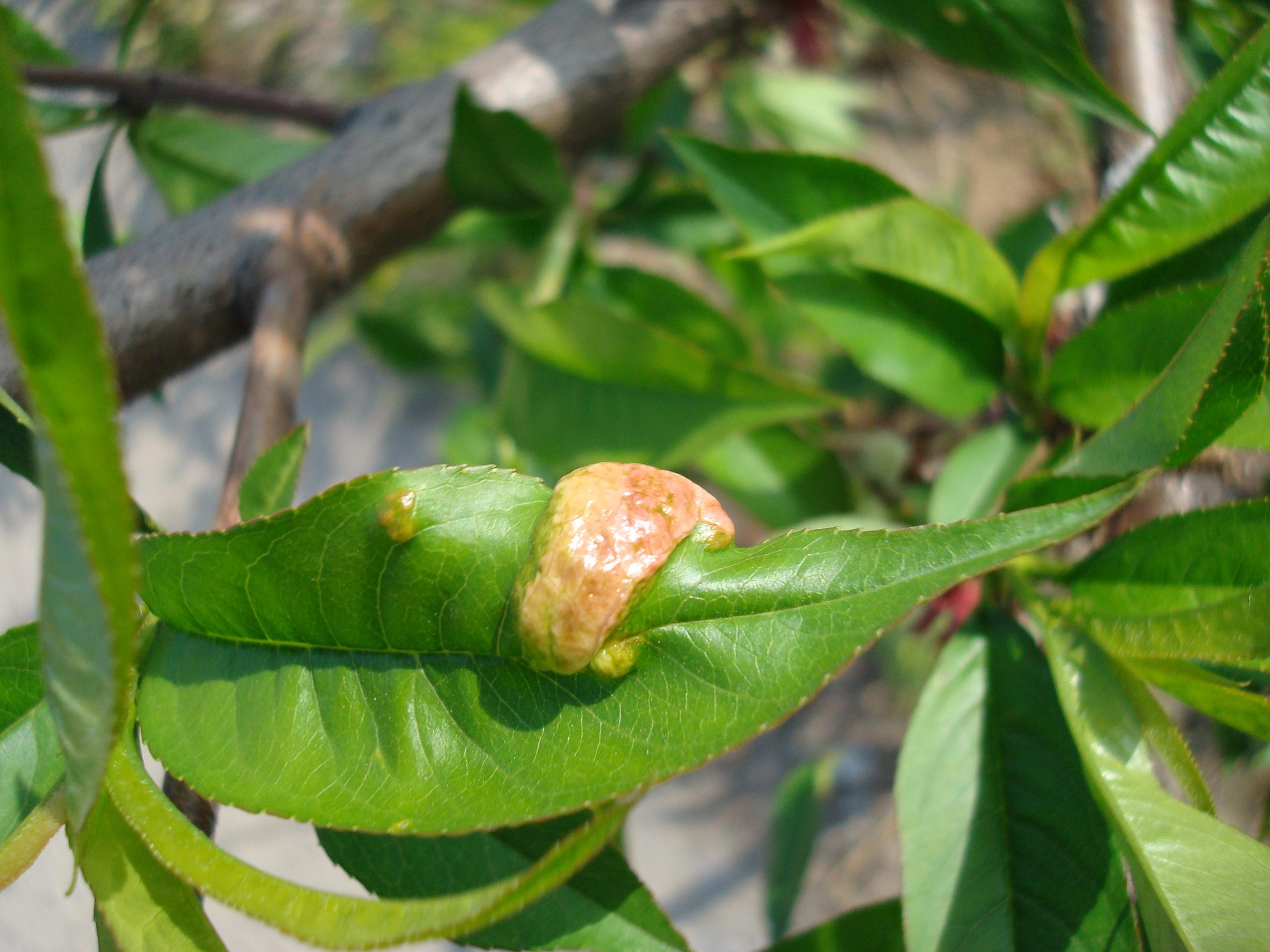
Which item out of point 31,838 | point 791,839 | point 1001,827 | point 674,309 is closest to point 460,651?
point 31,838

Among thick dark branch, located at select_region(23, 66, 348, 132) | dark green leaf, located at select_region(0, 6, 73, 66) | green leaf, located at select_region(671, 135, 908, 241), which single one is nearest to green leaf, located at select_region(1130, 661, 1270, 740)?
green leaf, located at select_region(671, 135, 908, 241)

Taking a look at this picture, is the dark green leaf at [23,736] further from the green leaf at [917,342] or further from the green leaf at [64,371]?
the green leaf at [917,342]

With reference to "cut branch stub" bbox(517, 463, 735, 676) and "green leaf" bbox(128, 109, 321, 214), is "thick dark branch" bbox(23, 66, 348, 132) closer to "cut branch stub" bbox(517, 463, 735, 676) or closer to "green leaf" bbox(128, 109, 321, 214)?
"green leaf" bbox(128, 109, 321, 214)

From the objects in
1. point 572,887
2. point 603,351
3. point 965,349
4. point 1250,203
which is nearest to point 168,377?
point 603,351

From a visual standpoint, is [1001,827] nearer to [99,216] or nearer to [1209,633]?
[1209,633]


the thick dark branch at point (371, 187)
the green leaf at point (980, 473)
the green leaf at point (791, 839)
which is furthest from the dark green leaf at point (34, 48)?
the green leaf at point (791, 839)

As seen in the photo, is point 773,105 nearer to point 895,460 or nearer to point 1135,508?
point 895,460
